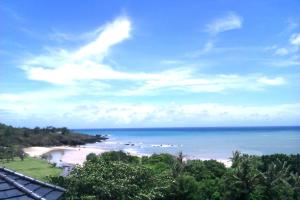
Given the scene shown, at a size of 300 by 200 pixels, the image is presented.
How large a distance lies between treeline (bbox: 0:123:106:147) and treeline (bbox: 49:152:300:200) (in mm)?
75141

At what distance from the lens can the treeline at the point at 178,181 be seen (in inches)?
1102

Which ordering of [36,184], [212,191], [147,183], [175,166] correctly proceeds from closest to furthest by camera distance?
[36,184], [147,183], [212,191], [175,166]

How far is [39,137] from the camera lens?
14300 cm

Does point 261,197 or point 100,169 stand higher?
point 100,169

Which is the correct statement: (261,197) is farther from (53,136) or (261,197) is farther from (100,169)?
(53,136)

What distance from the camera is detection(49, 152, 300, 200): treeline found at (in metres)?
28.0

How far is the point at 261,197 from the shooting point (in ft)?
121

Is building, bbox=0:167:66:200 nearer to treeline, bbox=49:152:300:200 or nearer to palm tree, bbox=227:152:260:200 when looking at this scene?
treeline, bbox=49:152:300:200

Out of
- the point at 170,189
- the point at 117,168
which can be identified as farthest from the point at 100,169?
the point at 170,189

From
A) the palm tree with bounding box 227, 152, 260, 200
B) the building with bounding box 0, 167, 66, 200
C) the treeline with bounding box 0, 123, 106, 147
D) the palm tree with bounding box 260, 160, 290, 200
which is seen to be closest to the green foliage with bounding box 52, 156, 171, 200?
the palm tree with bounding box 227, 152, 260, 200

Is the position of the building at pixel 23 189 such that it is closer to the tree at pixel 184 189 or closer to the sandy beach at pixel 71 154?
the tree at pixel 184 189

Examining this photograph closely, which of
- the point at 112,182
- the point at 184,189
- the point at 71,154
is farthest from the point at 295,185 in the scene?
the point at 71,154

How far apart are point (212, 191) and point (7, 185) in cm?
3237

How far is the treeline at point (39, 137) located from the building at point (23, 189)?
105 meters
